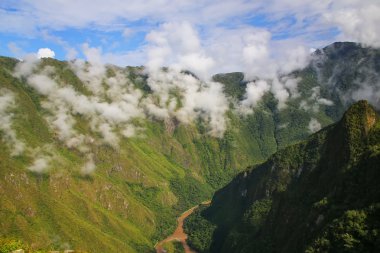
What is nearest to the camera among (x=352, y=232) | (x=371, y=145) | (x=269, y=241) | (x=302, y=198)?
(x=352, y=232)

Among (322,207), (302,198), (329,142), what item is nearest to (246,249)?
(302,198)

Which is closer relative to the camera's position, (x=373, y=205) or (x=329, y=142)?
(x=373, y=205)

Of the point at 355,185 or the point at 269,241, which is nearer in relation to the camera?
the point at 355,185

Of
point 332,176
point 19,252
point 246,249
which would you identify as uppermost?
point 19,252

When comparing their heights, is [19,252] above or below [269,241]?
above

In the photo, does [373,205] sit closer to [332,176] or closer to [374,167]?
[374,167]

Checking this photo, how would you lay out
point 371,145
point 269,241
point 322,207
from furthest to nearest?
1. point 269,241
2. point 371,145
3. point 322,207

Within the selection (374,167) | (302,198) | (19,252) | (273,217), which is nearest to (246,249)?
(273,217)

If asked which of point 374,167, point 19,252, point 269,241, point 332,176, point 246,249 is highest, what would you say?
point 19,252

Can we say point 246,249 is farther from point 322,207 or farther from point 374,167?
point 374,167
